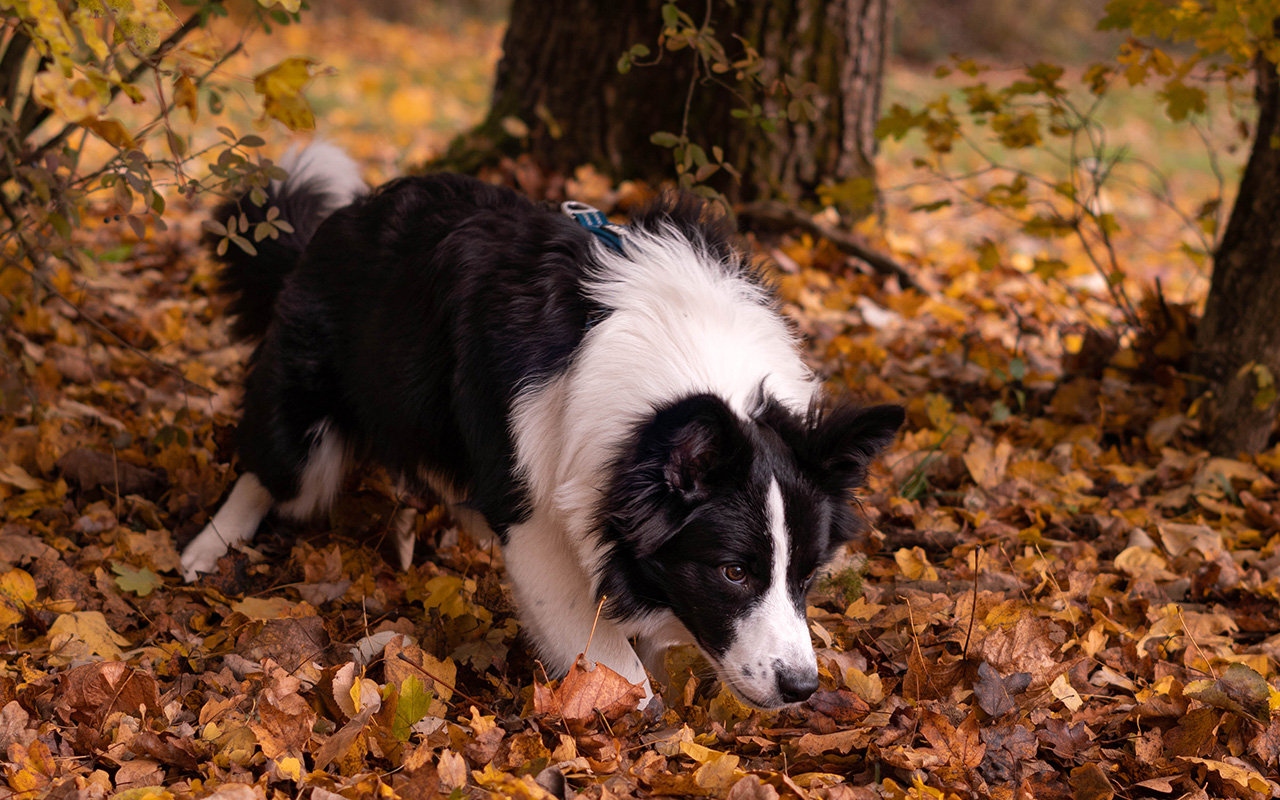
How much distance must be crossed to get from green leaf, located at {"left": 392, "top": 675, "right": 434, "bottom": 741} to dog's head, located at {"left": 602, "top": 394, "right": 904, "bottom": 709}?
1.68 ft

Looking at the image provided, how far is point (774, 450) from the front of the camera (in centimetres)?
246

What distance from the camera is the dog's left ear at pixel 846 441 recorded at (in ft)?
8.03

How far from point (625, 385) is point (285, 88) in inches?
41.6

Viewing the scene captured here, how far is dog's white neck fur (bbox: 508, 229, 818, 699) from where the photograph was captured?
2525mm

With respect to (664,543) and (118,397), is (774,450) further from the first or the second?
(118,397)

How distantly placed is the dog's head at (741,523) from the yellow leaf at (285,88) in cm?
99

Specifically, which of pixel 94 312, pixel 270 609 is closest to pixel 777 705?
pixel 270 609

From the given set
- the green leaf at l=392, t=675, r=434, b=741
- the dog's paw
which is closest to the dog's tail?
the dog's paw

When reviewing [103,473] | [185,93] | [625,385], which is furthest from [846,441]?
[103,473]

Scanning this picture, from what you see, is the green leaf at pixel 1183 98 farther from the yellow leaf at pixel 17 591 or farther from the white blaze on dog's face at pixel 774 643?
the yellow leaf at pixel 17 591

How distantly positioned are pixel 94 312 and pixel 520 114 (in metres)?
2.55

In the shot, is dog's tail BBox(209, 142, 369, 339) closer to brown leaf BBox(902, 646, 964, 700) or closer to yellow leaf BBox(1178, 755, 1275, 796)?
brown leaf BBox(902, 646, 964, 700)

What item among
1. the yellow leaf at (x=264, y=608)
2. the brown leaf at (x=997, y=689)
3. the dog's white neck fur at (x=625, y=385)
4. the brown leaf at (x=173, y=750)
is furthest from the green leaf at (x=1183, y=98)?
the brown leaf at (x=173, y=750)

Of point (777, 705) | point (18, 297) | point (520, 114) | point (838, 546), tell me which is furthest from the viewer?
point (520, 114)
